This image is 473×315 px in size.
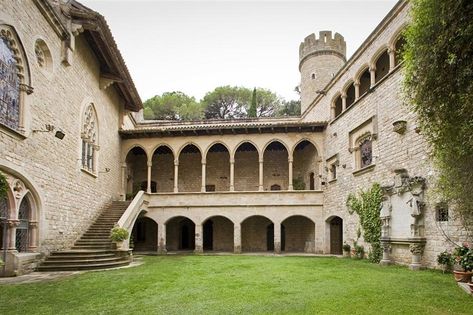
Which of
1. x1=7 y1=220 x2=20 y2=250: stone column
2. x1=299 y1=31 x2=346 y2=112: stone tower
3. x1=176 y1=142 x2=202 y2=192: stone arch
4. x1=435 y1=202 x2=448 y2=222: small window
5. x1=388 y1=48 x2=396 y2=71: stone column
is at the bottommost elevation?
x1=7 y1=220 x2=20 y2=250: stone column

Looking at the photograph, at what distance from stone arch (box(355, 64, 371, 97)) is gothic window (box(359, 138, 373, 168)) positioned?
2.00 m

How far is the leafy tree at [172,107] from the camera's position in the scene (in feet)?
124

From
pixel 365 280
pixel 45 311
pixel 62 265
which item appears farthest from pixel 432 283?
pixel 62 265

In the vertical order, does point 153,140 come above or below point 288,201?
above

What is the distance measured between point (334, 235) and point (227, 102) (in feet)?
79.1

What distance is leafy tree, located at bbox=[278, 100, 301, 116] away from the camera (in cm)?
3925

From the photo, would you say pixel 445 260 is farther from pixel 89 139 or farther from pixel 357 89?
pixel 89 139

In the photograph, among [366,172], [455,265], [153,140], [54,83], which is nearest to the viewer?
[455,265]

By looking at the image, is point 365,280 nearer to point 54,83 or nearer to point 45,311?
point 45,311

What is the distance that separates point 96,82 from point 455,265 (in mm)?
14254

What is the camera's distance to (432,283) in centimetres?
799

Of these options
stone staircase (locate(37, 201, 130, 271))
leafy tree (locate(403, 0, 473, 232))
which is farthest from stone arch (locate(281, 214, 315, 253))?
leafy tree (locate(403, 0, 473, 232))

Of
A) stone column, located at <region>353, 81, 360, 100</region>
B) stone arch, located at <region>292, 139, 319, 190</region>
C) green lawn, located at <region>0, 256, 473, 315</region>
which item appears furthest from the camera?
stone arch, located at <region>292, 139, 319, 190</region>

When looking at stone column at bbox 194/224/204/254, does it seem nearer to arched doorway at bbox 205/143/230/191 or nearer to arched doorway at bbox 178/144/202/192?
arched doorway at bbox 178/144/202/192
